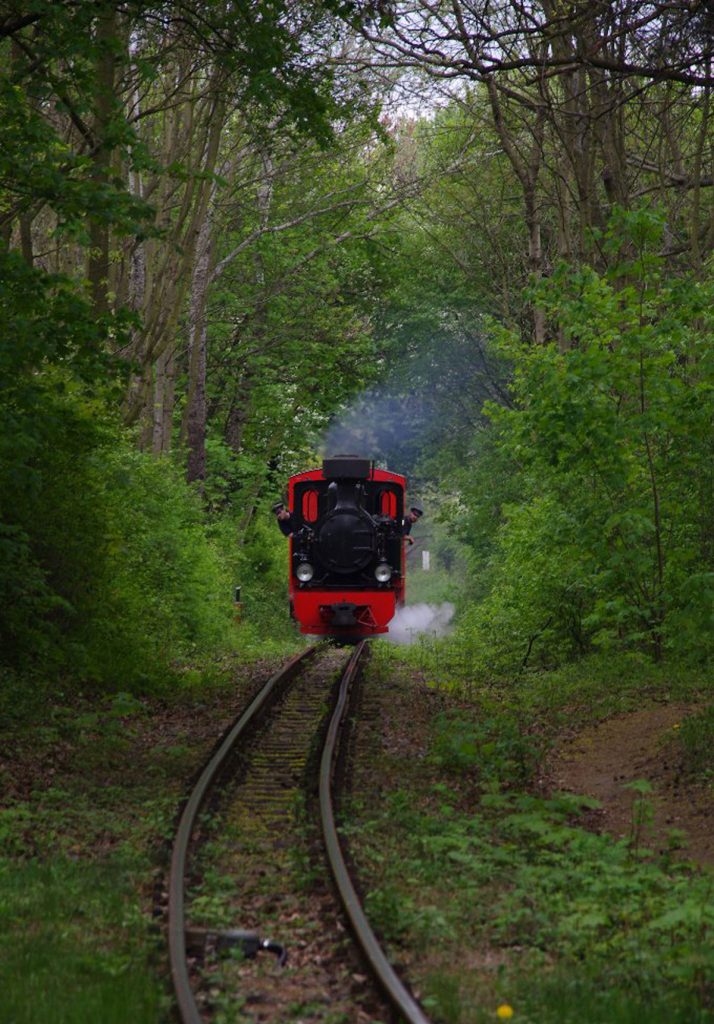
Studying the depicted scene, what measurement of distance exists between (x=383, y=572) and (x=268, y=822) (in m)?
11.1

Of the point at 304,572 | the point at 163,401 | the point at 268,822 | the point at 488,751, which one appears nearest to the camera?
the point at 268,822

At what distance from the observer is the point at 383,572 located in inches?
790

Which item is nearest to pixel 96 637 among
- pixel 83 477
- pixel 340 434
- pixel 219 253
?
pixel 83 477

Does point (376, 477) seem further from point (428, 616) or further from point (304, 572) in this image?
point (428, 616)

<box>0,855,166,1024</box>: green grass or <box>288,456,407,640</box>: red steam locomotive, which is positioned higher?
<box>288,456,407,640</box>: red steam locomotive

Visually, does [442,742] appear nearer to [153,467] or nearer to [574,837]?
[574,837]

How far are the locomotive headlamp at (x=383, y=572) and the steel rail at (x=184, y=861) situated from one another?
5406mm

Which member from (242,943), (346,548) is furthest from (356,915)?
(346,548)

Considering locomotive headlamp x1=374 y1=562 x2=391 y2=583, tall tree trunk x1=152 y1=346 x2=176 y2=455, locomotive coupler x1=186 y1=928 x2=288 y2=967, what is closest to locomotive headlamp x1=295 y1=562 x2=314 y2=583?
locomotive headlamp x1=374 y1=562 x2=391 y2=583

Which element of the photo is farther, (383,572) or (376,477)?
(376,477)

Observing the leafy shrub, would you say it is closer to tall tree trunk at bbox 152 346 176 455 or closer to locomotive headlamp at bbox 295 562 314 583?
locomotive headlamp at bbox 295 562 314 583

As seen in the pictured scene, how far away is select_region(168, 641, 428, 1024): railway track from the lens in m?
5.98

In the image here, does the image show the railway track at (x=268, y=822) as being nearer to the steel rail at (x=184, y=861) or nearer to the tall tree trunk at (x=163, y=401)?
the steel rail at (x=184, y=861)

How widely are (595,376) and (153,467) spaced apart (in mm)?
9394
